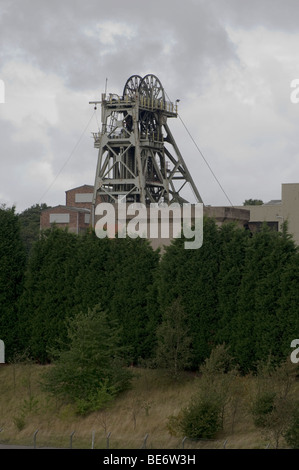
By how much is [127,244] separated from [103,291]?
281cm

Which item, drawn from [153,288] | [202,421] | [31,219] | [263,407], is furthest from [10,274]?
[31,219]

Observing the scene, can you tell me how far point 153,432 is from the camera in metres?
40.0

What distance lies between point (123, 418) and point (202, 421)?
542 centimetres

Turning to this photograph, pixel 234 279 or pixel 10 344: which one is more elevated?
pixel 234 279

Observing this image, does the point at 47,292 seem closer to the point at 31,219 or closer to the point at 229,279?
the point at 229,279

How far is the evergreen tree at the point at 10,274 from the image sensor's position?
51688mm

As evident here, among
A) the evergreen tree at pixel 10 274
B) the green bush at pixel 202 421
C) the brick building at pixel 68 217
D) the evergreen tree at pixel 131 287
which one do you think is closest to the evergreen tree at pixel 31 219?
the brick building at pixel 68 217

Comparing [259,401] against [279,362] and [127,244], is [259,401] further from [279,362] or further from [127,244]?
[127,244]

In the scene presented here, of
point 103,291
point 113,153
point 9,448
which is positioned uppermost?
point 113,153

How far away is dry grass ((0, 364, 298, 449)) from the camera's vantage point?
38.2 m
